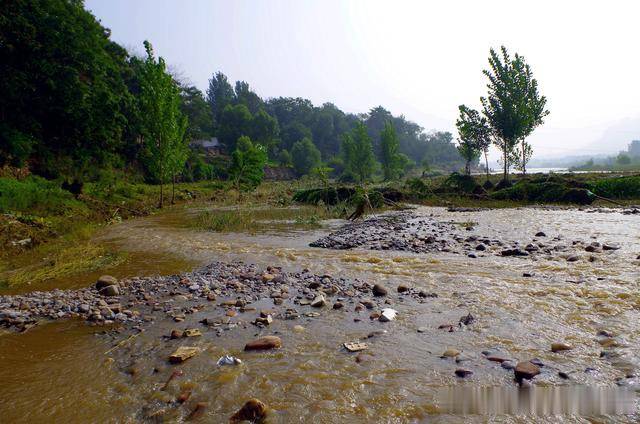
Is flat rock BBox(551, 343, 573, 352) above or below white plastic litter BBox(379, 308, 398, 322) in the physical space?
above

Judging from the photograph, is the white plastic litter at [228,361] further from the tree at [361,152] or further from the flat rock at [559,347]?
the tree at [361,152]

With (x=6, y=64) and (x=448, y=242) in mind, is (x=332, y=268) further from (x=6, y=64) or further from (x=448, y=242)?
(x=6, y=64)

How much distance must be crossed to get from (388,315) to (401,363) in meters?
1.49

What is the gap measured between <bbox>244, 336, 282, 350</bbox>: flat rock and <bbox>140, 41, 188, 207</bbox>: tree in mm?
27855

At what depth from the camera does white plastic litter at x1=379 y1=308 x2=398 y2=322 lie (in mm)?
5676

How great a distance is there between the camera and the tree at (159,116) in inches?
1190

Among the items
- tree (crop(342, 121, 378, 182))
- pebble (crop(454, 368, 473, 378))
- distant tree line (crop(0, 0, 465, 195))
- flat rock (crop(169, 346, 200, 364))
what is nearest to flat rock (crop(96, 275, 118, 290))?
flat rock (crop(169, 346, 200, 364))

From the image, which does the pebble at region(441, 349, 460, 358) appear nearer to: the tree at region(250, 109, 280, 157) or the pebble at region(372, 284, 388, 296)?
the pebble at region(372, 284, 388, 296)

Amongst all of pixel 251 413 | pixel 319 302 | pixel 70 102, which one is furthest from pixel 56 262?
pixel 70 102

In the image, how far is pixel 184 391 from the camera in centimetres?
387

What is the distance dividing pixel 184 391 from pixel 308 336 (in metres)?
1.88

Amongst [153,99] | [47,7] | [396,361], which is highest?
[47,7]

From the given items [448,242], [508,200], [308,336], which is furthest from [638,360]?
[508,200]

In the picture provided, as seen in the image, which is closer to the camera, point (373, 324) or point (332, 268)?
point (373, 324)
